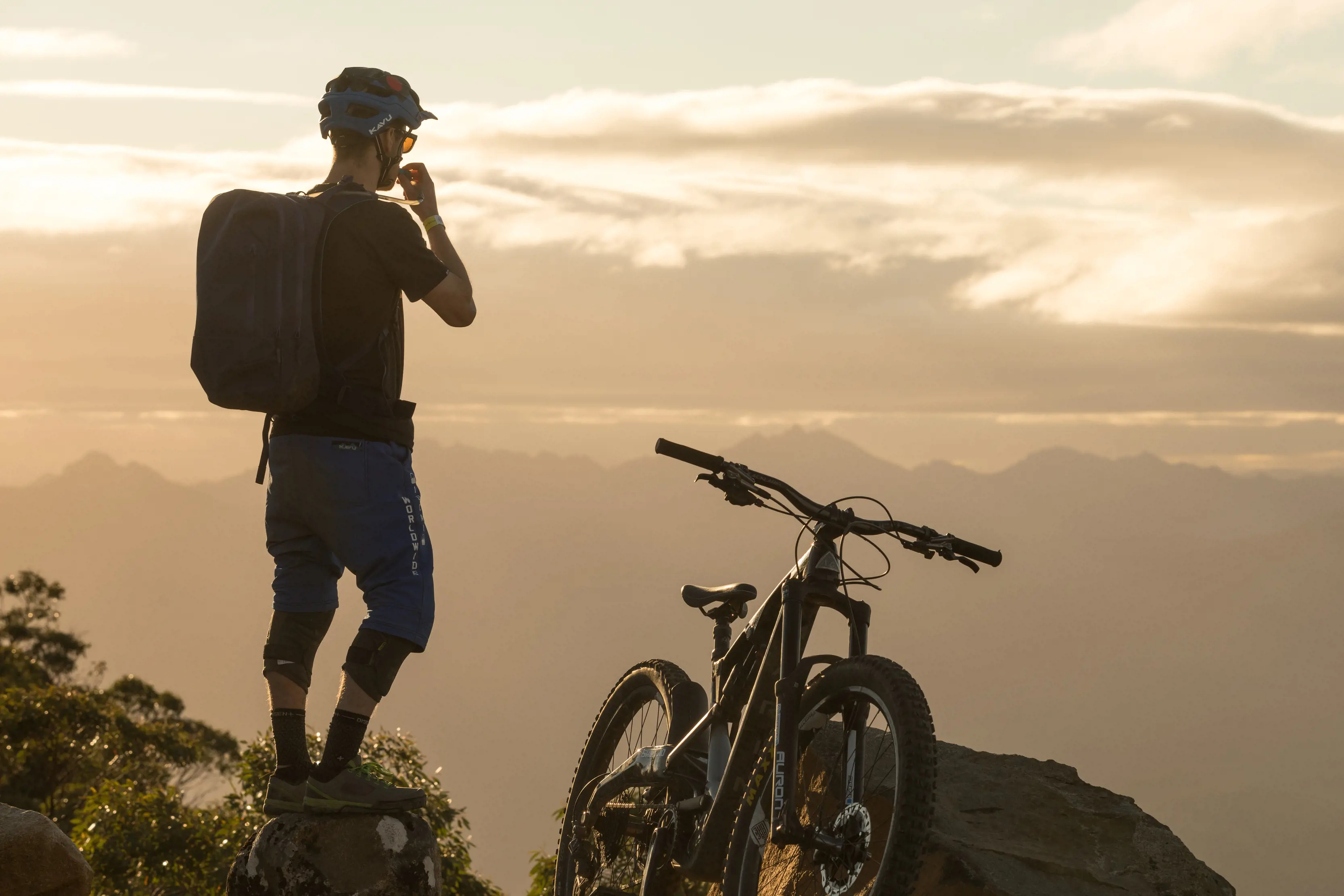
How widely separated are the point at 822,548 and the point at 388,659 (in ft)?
5.18

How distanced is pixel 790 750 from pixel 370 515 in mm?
1676

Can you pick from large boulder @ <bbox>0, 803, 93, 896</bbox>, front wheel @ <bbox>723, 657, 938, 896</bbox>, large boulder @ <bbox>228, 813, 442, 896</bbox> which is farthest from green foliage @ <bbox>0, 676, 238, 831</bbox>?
front wheel @ <bbox>723, 657, 938, 896</bbox>

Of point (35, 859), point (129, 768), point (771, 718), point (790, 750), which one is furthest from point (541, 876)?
point (790, 750)

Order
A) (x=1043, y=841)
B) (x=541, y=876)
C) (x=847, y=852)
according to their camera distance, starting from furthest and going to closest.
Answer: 1. (x=541, y=876)
2. (x=1043, y=841)
3. (x=847, y=852)

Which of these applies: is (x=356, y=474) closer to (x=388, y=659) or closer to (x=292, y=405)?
(x=292, y=405)

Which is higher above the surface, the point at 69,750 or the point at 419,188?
the point at 419,188

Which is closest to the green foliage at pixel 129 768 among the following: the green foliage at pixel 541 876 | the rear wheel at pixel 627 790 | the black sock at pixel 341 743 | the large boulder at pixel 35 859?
the green foliage at pixel 541 876

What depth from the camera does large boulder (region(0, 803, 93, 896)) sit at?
20.8ft

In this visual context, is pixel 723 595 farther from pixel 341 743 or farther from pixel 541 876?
pixel 541 876

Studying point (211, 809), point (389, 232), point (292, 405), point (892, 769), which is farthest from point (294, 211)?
point (211, 809)

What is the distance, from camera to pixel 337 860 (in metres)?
Answer: 5.43

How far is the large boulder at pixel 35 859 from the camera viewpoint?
634 centimetres

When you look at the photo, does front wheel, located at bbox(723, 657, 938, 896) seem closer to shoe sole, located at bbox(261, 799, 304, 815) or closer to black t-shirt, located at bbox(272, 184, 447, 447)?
shoe sole, located at bbox(261, 799, 304, 815)

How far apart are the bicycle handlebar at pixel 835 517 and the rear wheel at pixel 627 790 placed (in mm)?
1507
